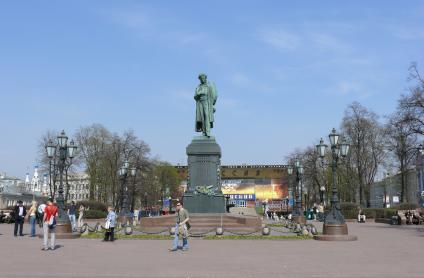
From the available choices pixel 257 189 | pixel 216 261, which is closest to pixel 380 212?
pixel 216 261

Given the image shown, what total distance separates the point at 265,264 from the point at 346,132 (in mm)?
50231

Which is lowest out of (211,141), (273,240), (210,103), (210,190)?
(273,240)

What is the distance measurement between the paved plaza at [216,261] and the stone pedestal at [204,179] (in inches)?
401

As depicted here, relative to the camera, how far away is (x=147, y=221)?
95.3 feet

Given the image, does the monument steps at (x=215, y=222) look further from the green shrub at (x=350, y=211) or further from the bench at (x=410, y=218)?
the green shrub at (x=350, y=211)

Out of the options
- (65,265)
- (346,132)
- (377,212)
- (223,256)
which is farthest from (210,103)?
(346,132)

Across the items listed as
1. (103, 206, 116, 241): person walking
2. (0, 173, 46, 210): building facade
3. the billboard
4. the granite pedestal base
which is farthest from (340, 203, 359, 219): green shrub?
(0, 173, 46, 210): building facade

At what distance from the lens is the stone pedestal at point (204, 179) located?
1175 inches

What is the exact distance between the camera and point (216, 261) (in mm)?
14297

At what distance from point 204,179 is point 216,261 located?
1581 centimetres

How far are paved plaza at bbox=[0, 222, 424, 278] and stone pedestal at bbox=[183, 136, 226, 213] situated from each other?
1020 centimetres

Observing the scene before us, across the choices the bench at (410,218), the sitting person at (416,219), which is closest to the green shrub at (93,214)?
the bench at (410,218)

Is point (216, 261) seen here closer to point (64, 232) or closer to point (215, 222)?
point (64, 232)

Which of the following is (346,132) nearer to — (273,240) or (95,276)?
(273,240)
